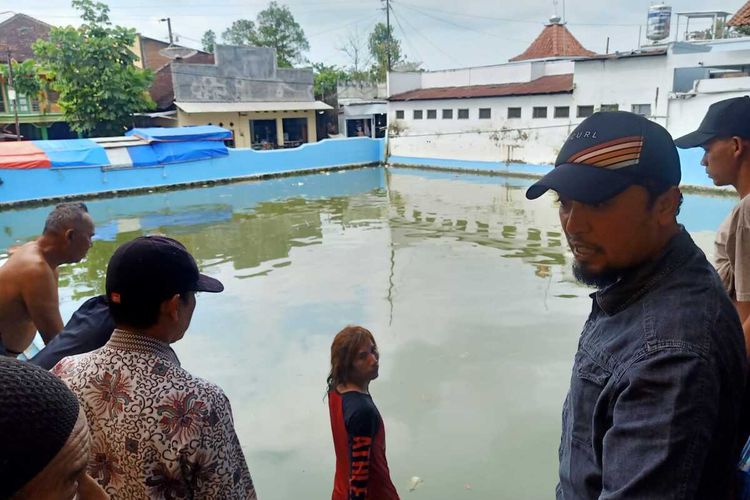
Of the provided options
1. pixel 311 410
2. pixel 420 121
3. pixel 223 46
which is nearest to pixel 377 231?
pixel 311 410


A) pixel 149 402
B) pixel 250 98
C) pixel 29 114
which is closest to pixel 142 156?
pixel 29 114

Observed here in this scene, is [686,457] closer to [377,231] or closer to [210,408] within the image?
[210,408]

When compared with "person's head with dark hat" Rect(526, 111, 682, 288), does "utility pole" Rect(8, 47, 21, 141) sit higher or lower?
higher

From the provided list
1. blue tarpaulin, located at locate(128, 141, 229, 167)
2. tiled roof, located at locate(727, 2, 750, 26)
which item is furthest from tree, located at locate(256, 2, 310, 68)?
tiled roof, located at locate(727, 2, 750, 26)

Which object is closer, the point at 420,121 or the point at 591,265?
the point at 591,265

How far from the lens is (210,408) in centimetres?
139

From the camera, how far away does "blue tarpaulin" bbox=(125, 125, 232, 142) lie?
678 inches

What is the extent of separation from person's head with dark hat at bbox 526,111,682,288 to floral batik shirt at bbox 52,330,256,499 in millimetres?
1018

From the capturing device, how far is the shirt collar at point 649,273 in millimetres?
1097

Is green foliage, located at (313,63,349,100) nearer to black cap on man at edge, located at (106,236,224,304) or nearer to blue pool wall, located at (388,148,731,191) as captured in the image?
blue pool wall, located at (388,148,731,191)

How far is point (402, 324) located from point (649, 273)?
471 cm

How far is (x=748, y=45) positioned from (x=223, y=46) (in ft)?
60.5

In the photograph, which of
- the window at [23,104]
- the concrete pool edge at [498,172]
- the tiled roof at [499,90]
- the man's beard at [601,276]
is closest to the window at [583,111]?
the tiled roof at [499,90]

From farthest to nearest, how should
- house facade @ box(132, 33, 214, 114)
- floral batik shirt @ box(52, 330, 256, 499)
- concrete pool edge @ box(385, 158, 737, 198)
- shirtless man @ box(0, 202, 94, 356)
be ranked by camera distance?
house facade @ box(132, 33, 214, 114) < concrete pool edge @ box(385, 158, 737, 198) < shirtless man @ box(0, 202, 94, 356) < floral batik shirt @ box(52, 330, 256, 499)
